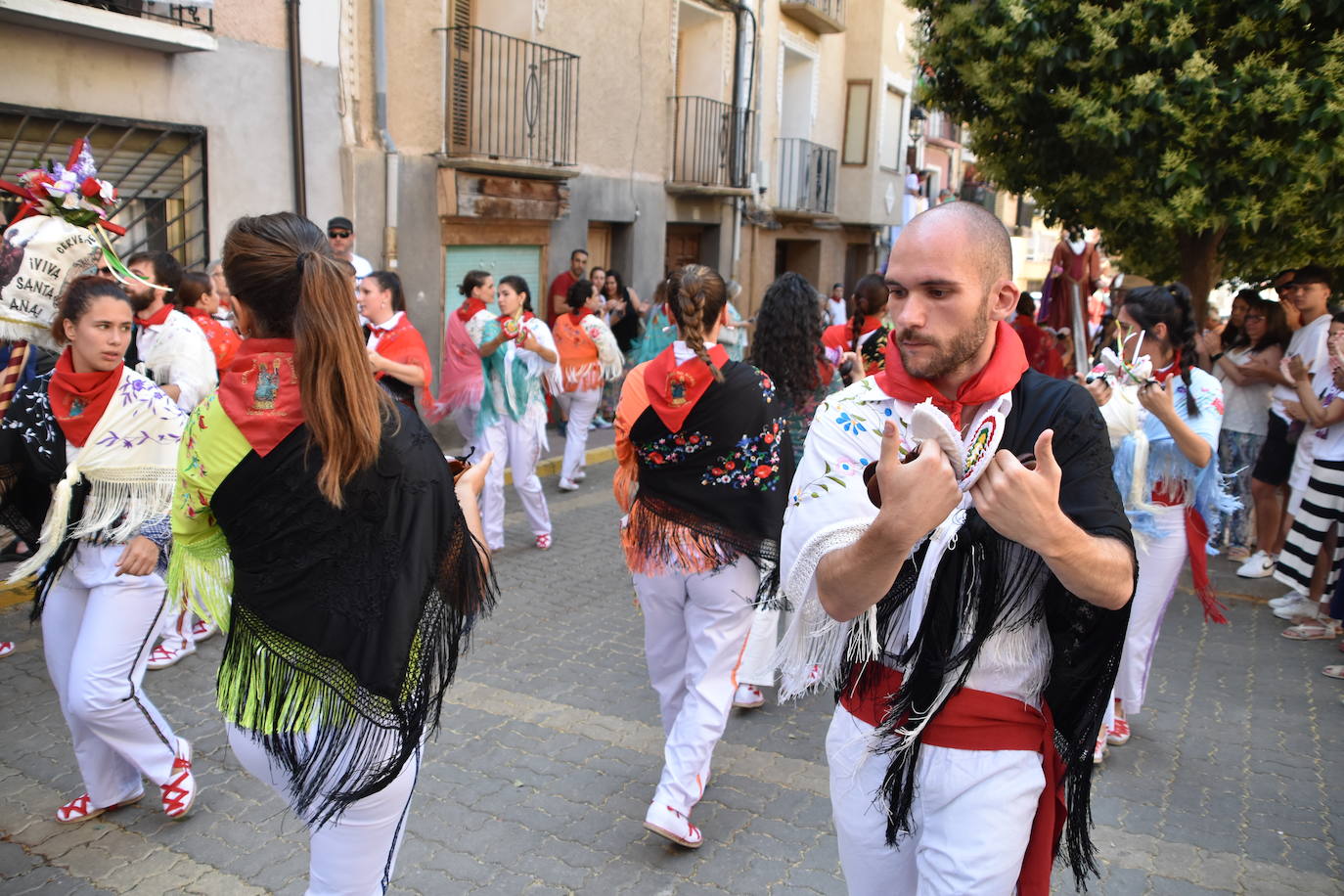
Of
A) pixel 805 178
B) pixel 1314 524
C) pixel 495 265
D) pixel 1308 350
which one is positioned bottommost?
pixel 1314 524

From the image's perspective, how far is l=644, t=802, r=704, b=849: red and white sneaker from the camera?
3.67 m

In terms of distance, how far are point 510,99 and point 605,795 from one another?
10097 mm

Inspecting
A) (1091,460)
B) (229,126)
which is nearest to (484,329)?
(229,126)

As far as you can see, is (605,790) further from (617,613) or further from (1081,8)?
(1081,8)

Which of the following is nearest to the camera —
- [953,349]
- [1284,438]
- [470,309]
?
A: [953,349]

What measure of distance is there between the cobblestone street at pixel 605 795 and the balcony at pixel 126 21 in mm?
4243

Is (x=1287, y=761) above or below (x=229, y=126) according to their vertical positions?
below

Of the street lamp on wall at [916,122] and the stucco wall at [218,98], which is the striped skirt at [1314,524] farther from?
the street lamp on wall at [916,122]

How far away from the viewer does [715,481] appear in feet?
13.3

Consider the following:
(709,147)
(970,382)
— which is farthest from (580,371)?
(709,147)

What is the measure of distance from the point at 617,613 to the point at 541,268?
8016mm

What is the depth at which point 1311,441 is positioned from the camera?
6.58 meters

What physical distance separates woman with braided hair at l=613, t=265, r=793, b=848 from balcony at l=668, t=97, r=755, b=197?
12.7 meters

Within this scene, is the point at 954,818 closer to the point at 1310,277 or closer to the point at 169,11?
the point at 1310,277
